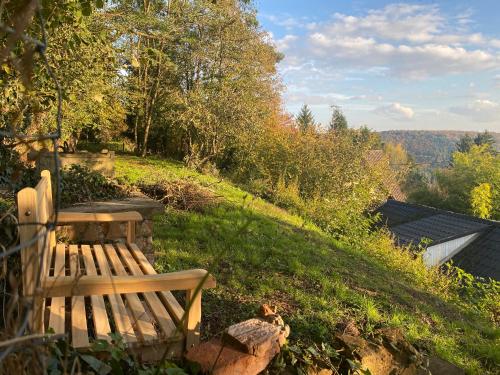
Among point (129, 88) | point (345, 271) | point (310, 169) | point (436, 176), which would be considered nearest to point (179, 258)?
point (345, 271)

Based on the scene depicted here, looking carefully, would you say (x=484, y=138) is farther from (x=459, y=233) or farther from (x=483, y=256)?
(x=483, y=256)

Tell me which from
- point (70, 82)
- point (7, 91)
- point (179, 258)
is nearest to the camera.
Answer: point (7, 91)

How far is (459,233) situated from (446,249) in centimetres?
91

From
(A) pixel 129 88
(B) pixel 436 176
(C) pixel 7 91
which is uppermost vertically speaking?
(A) pixel 129 88

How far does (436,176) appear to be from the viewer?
32.6 m

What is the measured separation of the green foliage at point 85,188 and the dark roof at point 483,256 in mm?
15334

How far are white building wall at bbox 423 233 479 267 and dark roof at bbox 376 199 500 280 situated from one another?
0.20 meters

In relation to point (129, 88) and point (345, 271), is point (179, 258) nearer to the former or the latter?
point (345, 271)

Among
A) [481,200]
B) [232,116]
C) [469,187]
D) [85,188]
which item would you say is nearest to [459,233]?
[481,200]

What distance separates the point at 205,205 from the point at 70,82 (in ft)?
9.57

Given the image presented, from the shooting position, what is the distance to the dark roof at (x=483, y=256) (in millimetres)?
16344

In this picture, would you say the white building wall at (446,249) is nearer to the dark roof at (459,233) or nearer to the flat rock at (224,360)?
the dark roof at (459,233)

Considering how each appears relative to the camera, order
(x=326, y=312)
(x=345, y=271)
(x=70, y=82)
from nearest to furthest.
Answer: (x=326, y=312) → (x=345, y=271) → (x=70, y=82)

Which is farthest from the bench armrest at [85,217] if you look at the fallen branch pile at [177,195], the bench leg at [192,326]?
the fallen branch pile at [177,195]
